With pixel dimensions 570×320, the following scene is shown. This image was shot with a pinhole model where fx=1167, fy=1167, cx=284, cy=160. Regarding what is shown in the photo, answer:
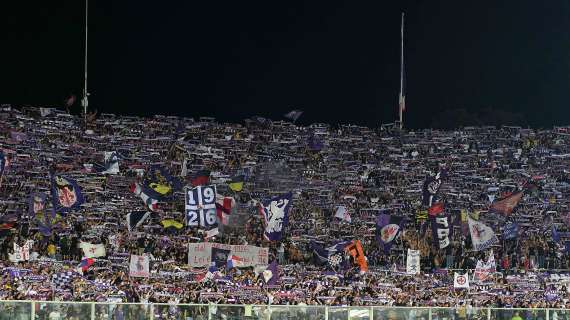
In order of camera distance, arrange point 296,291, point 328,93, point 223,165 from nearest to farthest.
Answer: point 296,291 < point 223,165 < point 328,93

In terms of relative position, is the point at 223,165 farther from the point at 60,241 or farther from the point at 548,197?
the point at 548,197

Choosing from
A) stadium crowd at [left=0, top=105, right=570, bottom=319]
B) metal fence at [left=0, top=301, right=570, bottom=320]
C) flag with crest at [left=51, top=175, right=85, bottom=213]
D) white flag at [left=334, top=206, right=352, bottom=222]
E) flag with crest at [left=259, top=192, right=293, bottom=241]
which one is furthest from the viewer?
white flag at [left=334, top=206, right=352, bottom=222]

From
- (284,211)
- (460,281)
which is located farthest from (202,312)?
(460,281)

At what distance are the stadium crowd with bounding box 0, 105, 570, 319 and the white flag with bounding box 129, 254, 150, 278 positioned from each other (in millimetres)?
51

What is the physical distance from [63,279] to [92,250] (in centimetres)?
140

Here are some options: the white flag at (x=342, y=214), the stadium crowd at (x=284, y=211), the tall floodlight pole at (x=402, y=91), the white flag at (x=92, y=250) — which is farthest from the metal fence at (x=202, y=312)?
the tall floodlight pole at (x=402, y=91)

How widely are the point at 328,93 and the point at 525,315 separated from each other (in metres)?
19.7

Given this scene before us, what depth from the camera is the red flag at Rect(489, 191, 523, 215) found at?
34250 millimetres

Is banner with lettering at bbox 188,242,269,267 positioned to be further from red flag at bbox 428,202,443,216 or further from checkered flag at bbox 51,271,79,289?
red flag at bbox 428,202,443,216

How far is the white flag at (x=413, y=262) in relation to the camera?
31.8m

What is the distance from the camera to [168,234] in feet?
105

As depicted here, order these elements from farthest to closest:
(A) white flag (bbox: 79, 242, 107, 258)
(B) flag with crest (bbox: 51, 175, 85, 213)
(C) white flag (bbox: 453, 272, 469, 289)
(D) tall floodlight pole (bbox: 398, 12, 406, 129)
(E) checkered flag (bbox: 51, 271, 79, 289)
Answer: (D) tall floodlight pole (bbox: 398, 12, 406, 129) < (C) white flag (bbox: 453, 272, 469, 289) < (B) flag with crest (bbox: 51, 175, 85, 213) < (A) white flag (bbox: 79, 242, 107, 258) < (E) checkered flag (bbox: 51, 271, 79, 289)

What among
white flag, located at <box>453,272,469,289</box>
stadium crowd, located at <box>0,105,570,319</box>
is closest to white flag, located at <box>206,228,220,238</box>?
stadium crowd, located at <box>0,105,570,319</box>

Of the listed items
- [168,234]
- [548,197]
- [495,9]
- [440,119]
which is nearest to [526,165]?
[548,197]
